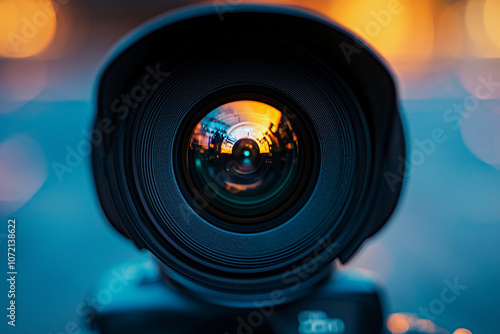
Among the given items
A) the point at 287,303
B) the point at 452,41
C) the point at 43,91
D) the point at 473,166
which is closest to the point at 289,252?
the point at 287,303

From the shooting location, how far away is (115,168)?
0.38 m

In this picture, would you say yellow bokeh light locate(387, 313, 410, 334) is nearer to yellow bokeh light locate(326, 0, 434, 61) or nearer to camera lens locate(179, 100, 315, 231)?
camera lens locate(179, 100, 315, 231)

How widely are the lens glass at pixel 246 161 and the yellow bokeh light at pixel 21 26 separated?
59cm

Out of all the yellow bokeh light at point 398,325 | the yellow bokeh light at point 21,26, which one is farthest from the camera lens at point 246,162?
the yellow bokeh light at point 21,26

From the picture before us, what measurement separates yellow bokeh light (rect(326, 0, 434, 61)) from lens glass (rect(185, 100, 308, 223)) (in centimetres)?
91

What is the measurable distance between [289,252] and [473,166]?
0.56m

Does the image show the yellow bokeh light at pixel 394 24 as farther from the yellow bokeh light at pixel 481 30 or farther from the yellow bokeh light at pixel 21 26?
the yellow bokeh light at pixel 21 26

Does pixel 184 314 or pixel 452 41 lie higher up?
pixel 452 41

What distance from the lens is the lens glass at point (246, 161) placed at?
1.34ft

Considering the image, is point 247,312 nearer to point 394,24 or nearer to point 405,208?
point 405,208

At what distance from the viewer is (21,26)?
89 centimetres

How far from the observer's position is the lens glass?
1.34 feet

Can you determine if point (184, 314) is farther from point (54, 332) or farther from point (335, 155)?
point (54, 332)

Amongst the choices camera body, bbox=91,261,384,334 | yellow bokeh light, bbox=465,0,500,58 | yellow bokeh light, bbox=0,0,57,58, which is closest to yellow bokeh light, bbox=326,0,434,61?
yellow bokeh light, bbox=465,0,500,58
